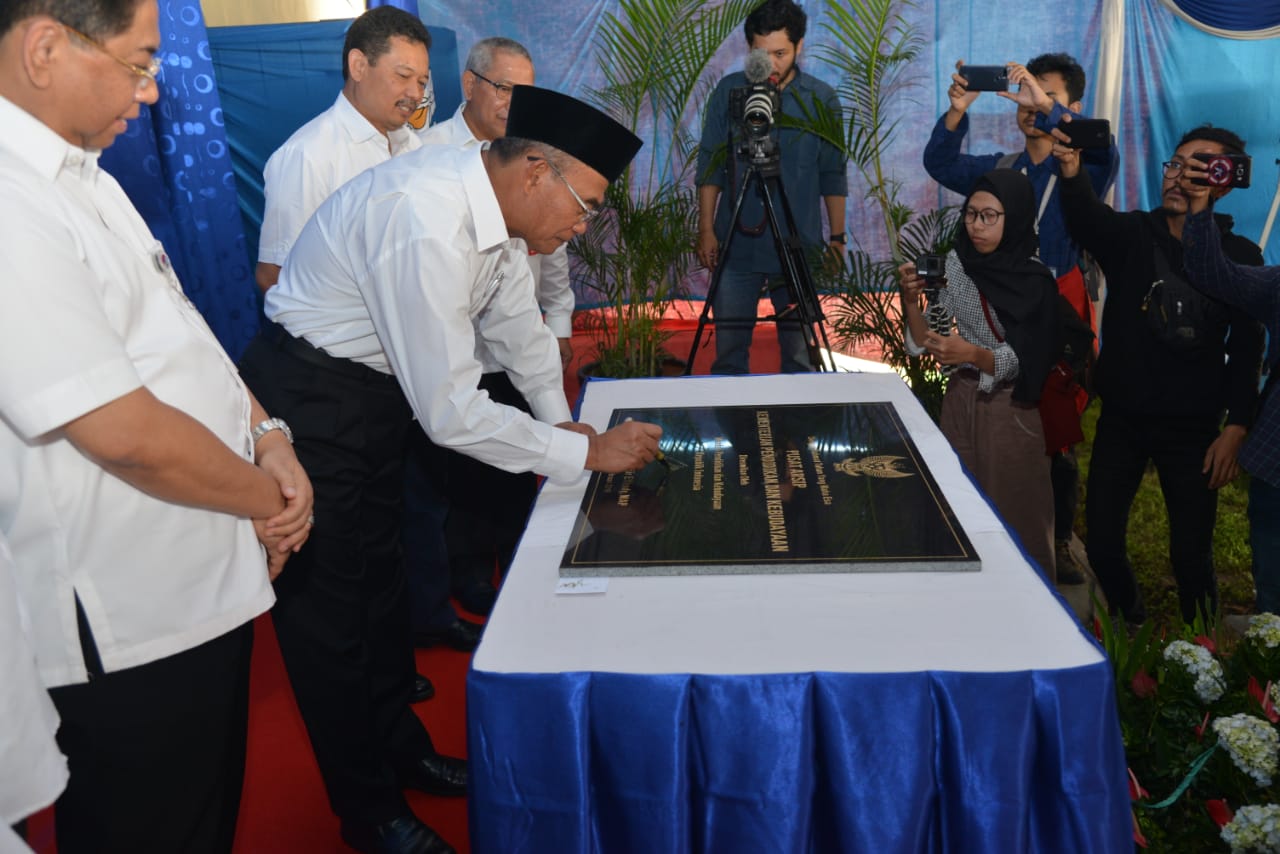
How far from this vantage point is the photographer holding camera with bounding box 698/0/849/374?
4023mm

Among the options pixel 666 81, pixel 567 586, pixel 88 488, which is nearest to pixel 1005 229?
pixel 567 586

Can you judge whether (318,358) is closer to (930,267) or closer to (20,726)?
(20,726)

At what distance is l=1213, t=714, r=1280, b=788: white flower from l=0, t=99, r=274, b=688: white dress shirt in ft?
4.32

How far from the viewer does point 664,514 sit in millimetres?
1584

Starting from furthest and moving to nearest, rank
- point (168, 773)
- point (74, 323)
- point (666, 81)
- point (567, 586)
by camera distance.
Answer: point (666, 81) → point (567, 586) → point (168, 773) → point (74, 323)

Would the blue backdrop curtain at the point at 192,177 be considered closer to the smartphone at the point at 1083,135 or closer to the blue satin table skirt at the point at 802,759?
the smartphone at the point at 1083,135

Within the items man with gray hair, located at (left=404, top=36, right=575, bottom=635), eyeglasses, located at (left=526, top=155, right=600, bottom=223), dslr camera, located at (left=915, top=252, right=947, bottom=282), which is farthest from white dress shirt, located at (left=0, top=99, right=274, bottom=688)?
dslr camera, located at (left=915, top=252, right=947, bottom=282)

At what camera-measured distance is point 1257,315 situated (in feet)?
7.21

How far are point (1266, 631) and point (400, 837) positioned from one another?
1.51 metres

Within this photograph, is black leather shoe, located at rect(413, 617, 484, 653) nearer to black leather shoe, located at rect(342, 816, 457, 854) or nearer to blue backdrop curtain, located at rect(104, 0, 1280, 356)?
black leather shoe, located at rect(342, 816, 457, 854)

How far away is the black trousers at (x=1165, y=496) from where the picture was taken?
239 cm

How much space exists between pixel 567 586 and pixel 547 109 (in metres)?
0.77

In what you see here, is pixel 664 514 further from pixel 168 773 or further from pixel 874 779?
pixel 168 773

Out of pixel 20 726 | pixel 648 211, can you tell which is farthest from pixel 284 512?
pixel 648 211
